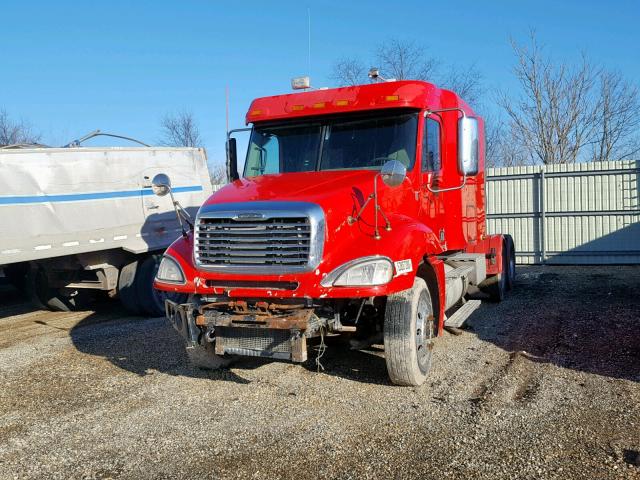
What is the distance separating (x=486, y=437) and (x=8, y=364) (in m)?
5.54

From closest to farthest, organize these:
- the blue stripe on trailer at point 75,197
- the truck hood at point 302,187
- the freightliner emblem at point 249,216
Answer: the freightliner emblem at point 249,216, the truck hood at point 302,187, the blue stripe on trailer at point 75,197

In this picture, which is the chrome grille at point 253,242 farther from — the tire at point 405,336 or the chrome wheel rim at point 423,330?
the chrome wheel rim at point 423,330

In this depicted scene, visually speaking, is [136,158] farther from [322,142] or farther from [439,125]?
[439,125]

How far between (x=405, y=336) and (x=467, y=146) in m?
2.27

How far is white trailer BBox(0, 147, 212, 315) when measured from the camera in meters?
8.18

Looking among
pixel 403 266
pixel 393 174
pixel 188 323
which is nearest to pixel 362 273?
pixel 403 266

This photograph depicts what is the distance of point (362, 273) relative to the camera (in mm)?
4883

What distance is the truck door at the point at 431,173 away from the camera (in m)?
6.29

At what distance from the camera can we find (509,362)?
631 centimetres

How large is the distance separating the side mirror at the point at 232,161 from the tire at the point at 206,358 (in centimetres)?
217

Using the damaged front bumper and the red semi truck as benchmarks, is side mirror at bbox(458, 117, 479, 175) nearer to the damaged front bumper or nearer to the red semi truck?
the red semi truck

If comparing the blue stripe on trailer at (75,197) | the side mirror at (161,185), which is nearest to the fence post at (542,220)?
the blue stripe on trailer at (75,197)

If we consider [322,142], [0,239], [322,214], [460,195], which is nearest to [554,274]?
[460,195]

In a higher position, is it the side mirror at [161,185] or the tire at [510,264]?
the side mirror at [161,185]
